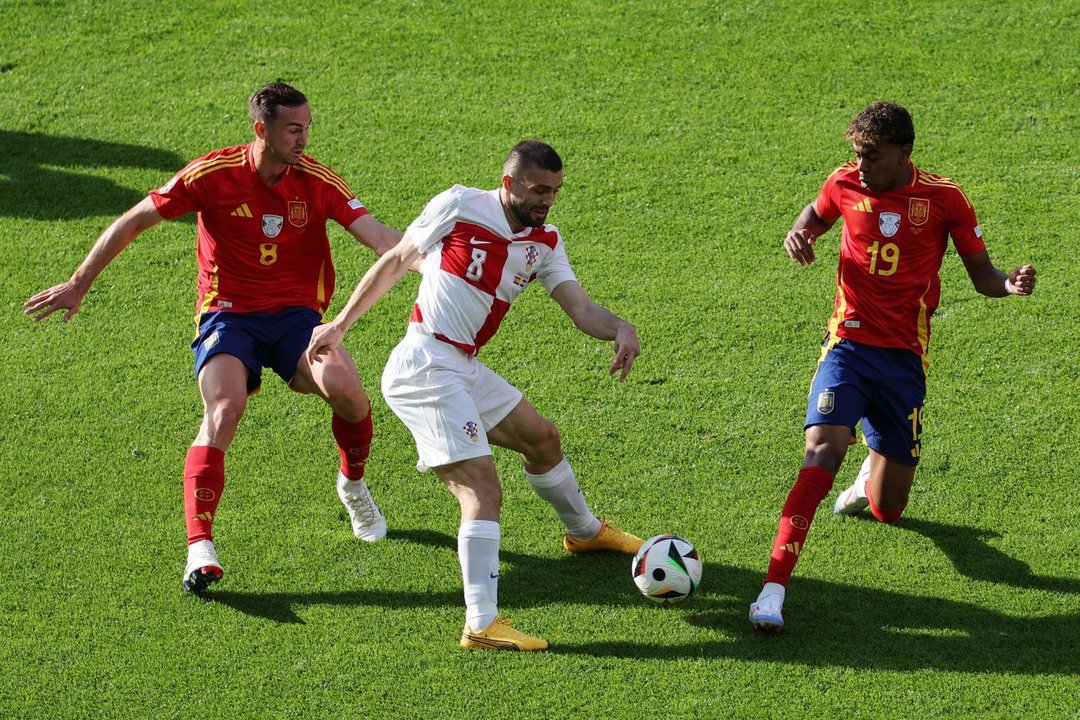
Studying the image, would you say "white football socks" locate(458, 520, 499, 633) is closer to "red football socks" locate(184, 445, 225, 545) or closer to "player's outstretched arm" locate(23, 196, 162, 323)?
"red football socks" locate(184, 445, 225, 545)

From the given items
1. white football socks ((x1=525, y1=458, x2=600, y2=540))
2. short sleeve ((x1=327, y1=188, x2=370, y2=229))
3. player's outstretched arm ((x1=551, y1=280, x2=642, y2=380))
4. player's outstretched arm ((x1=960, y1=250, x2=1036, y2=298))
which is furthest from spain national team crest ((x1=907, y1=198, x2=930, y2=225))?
short sleeve ((x1=327, y1=188, x2=370, y2=229))

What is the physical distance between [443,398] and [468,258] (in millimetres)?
645

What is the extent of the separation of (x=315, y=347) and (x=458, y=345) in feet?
2.13

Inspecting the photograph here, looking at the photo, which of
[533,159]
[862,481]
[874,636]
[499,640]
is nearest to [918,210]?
[862,481]

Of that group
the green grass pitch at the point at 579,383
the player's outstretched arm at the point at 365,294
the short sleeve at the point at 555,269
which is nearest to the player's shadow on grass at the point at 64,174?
the green grass pitch at the point at 579,383

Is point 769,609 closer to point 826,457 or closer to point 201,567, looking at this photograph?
point 826,457

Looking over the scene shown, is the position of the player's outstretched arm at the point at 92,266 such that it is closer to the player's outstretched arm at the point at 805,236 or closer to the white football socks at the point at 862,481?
the player's outstretched arm at the point at 805,236

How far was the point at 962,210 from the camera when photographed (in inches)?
239

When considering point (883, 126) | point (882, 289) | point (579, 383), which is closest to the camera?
point (883, 126)

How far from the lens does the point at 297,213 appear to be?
660cm

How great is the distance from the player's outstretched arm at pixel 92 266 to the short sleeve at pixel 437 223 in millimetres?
1412

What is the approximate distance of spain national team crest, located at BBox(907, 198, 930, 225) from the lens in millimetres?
6059

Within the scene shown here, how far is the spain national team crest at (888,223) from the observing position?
607cm

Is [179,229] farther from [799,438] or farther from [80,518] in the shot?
[799,438]
